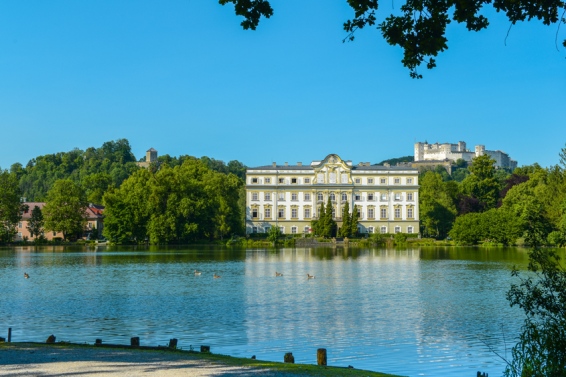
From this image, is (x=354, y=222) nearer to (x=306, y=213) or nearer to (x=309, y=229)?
(x=309, y=229)

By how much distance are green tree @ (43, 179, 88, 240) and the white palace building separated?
18249mm

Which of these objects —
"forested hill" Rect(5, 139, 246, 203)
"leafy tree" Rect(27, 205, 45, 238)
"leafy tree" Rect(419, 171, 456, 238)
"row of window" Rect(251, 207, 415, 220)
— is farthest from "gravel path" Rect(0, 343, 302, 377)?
"forested hill" Rect(5, 139, 246, 203)

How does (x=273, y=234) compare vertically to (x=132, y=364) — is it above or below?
above

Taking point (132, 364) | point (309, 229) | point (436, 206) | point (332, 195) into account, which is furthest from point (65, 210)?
point (132, 364)

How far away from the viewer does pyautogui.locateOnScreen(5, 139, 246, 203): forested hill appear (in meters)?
120

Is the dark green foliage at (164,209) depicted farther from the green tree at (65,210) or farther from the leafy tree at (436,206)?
the leafy tree at (436,206)

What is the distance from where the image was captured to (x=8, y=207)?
239ft

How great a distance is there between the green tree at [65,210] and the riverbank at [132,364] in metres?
67.1

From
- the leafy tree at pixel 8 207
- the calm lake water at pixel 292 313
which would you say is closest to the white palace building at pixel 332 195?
the leafy tree at pixel 8 207

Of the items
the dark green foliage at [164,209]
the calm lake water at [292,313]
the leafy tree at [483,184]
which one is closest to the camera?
the calm lake water at [292,313]

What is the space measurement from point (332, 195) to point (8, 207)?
112 feet

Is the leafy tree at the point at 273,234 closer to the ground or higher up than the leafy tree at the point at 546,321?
higher up

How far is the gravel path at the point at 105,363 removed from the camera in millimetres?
9180

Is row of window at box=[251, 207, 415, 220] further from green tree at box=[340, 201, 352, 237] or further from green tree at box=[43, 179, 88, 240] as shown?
green tree at box=[43, 179, 88, 240]
